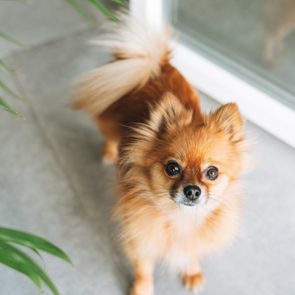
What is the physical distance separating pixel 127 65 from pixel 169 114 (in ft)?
1.14

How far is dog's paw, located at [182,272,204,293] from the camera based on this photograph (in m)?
1.31

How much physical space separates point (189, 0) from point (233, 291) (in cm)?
131

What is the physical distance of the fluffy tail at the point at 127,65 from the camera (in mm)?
1348

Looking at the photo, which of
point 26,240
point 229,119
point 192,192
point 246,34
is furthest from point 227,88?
point 26,240

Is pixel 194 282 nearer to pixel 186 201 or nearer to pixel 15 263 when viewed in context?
pixel 186 201

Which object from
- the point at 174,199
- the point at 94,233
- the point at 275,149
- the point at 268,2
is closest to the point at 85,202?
the point at 94,233

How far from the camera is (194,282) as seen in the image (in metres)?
1.31

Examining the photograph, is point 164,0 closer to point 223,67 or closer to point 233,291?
point 223,67

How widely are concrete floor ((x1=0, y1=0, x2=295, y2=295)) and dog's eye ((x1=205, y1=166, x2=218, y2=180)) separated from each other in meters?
0.43

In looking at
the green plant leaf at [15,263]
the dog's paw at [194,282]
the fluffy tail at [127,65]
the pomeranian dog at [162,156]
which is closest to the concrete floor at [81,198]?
the dog's paw at [194,282]

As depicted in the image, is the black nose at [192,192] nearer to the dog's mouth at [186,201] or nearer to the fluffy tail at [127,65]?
the dog's mouth at [186,201]

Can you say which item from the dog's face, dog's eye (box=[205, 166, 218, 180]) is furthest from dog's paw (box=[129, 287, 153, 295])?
dog's eye (box=[205, 166, 218, 180])

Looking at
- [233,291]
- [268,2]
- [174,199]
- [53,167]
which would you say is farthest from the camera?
[268,2]

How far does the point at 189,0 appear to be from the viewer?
200 cm
